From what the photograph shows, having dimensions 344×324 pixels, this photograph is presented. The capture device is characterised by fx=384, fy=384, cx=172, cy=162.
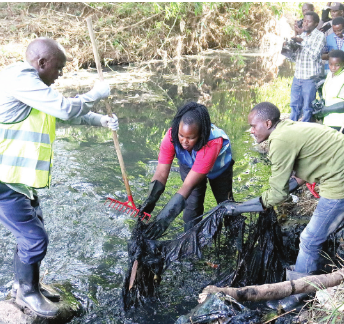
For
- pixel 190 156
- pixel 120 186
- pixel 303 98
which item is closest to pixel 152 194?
pixel 190 156

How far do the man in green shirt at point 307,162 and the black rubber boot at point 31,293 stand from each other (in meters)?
1.76

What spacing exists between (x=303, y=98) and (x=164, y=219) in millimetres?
4272

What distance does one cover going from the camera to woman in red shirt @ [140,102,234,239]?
3213 millimetres

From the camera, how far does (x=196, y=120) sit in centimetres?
317

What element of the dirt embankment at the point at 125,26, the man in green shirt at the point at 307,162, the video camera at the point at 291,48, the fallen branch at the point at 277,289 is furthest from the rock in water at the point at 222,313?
the dirt embankment at the point at 125,26

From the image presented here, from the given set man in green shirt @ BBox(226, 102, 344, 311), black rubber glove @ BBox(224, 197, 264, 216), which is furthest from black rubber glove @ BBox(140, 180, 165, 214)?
man in green shirt @ BBox(226, 102, 344, 311)

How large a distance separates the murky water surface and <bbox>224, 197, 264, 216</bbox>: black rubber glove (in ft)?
2.89

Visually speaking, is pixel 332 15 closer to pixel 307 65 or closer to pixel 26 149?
pixel 307 65

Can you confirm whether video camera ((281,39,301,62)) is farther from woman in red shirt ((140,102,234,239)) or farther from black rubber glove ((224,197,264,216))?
black rubber glove ((224,197,264,216))

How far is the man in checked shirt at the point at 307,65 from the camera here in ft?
20.8

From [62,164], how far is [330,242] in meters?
4.33

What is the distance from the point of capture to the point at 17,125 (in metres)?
2.61

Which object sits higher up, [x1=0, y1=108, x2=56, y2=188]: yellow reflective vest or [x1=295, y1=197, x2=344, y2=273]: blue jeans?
[x1=0, y1=108, x2=56, y2=188]: yellow reflective vest

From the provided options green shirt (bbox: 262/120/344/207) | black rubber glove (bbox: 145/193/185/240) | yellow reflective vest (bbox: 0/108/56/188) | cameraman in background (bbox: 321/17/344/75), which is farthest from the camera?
cameraman in background (bbox: 321/17/344/75)
